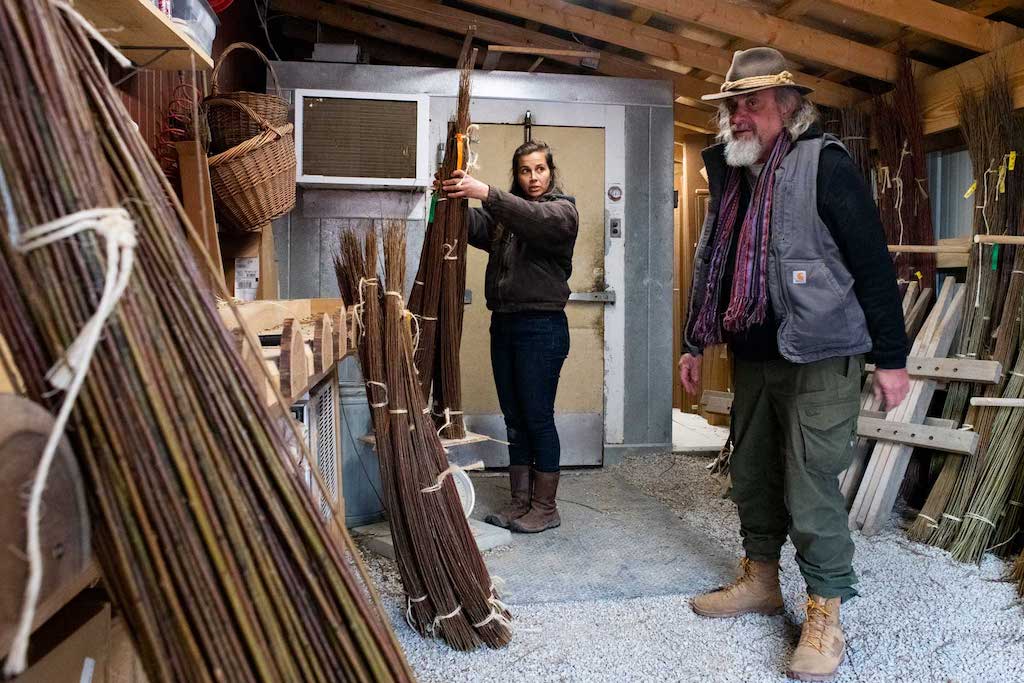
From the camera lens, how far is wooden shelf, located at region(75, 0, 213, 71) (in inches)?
63.4

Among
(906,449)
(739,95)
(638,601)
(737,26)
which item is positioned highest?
(737,26)

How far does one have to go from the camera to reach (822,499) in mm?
2066

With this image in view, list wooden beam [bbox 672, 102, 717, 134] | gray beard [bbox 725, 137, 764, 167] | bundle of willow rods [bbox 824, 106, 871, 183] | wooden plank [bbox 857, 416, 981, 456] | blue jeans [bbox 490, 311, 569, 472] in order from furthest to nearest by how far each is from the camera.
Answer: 1. wooden beam [bbox 672, 102, 717, 134]
2. bundle of willow rods [bbox 824, 106, 871, 183]
3. blue jeans [bbox 490, 311, 569, 472]
4. wooden plank [bbox 857, 416, 981, 456]
5. gray beard [bbox 725, 137, 764, 167]

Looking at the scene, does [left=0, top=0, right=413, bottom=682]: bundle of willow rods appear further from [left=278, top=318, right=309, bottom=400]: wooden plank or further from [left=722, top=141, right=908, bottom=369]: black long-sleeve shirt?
[left=722, top=141, right=908, bottom=369]: black long-sleeve shirt

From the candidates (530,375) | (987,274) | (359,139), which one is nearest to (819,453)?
(530,375)

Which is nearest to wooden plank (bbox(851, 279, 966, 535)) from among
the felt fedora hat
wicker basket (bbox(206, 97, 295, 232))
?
the felt fedora hat

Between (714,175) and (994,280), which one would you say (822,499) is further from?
(994,280)

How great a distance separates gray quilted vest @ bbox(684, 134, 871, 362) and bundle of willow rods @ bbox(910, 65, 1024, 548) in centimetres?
133

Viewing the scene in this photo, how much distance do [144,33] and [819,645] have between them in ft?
7.29

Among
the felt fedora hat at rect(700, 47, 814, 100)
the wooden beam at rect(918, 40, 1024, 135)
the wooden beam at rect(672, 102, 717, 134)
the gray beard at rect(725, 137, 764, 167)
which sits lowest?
the gray beard at rect(725, 137, 764, 167)

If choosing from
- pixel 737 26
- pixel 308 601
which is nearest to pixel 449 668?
pixel 308 601

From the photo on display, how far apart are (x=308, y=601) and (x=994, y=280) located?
10.6 feet

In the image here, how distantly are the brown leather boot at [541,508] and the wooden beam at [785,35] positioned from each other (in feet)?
7.06

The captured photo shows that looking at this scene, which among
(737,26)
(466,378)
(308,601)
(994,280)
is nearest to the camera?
(308,601)
